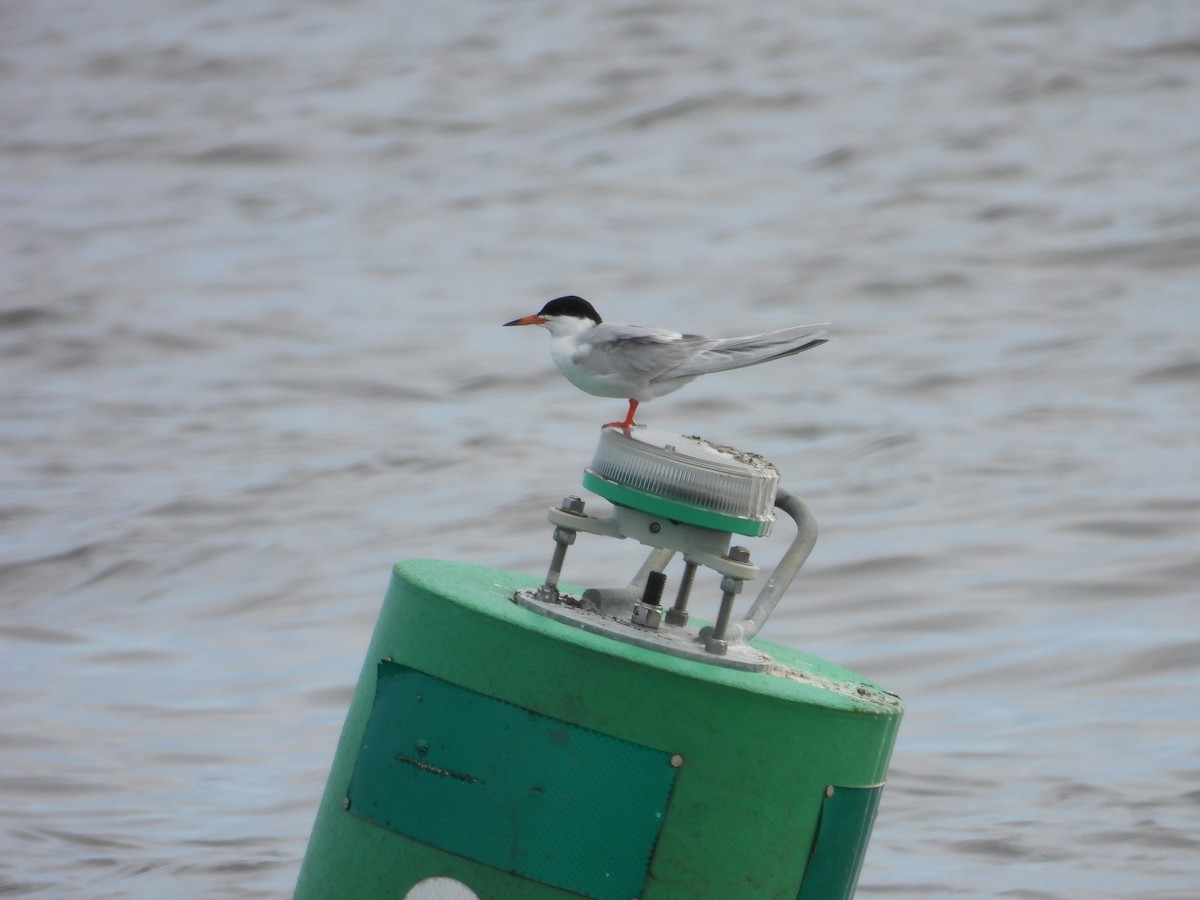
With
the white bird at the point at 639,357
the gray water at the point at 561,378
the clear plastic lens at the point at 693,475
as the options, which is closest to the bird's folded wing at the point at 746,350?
the white bird at the point at 639,357

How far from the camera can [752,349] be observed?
2.86 metres

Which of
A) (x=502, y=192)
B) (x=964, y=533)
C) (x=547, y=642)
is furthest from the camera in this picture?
(x=502, y=192)

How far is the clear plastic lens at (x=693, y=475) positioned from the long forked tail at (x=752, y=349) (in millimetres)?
171

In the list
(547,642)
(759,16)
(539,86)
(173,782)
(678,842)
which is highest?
(759,16)

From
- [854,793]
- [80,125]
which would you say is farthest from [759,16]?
[854,793]

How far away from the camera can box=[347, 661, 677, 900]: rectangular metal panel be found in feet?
8.38

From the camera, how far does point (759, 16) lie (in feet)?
54.0

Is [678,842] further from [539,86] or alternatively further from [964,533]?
[539,86]

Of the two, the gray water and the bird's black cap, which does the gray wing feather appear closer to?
the bird's black cap

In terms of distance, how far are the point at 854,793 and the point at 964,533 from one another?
4955 millimetres

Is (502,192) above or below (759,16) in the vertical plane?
below

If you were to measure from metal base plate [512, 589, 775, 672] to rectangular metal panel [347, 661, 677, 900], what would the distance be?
0.16m

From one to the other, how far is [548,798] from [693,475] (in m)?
0.53

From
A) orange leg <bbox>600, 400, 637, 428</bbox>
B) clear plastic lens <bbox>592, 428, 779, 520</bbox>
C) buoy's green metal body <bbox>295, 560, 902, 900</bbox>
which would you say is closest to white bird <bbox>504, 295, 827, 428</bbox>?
orange leg <bbox>600, 400, 637, 428</bbox>
